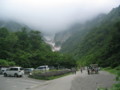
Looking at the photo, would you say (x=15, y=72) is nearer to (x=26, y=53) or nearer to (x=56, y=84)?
(x=56, y=84)

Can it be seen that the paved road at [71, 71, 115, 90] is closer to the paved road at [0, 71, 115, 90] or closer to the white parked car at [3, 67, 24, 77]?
the paved road at [0, 71, 115, 90]

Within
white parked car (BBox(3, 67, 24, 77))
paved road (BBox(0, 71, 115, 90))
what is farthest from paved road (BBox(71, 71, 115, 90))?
white parked car (BBox(3, 67, 24, 77))

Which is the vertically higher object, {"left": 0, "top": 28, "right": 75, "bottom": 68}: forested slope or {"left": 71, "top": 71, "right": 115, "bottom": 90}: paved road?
{"left": 0, "top": 28, "right": 75, "bottom": 68}: forested slope

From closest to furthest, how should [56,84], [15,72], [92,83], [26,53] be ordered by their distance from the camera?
1. [92,83]
2. [56,84]
3. [15,72]
4. [26,53]

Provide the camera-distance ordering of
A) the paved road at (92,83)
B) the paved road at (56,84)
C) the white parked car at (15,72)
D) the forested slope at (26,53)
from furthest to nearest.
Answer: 1. the forested slope at (26,53)
2. the white parked car at (15,72)
3. the paved road at (56,84)
4. the paved road at (92,83)

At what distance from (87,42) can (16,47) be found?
89.0 meters

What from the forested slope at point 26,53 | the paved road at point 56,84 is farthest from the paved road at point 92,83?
the forested slope at point 26,53

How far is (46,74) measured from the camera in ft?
113

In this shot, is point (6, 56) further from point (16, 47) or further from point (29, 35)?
point (29, 35)

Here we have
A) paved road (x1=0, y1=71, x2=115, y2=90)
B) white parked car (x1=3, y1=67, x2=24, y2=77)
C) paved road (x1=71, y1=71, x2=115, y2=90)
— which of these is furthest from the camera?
white parked car (x1=3, y1=67, x2=24, y2=77)

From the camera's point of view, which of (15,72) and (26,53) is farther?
(26,53)

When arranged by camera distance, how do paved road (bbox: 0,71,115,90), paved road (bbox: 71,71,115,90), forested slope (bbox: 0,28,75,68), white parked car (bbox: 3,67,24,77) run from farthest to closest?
forested slope (bbox: 0,28,75,68)
white parked car (bbox: 3,67,24,77)
paved road (bbox: 0,71,115,90)
paved road (bbox: 71,71,115,90)

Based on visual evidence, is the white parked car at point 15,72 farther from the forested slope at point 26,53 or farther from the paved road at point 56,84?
the forested slope at point 26,53

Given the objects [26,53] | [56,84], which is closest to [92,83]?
[56,84]
